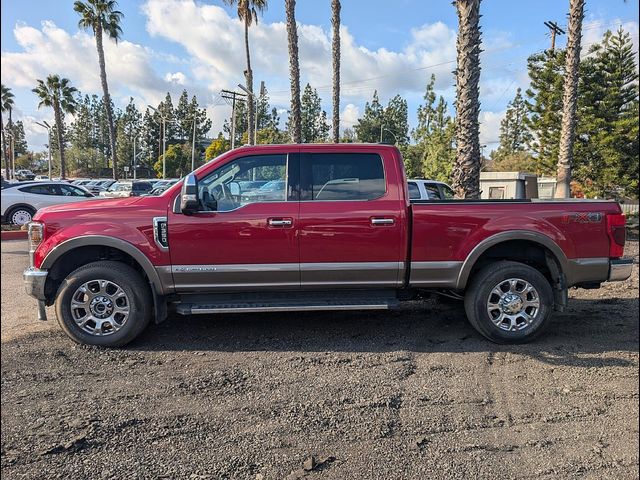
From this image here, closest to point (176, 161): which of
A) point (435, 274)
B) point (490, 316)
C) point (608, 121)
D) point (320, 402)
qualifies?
point (608, 121)

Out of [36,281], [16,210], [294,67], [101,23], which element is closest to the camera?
[36,281]

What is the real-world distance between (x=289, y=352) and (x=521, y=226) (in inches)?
103

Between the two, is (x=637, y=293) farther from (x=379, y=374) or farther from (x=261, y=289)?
(x=261, y=289)

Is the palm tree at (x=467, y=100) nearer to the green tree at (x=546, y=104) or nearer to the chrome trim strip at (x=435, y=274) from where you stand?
the chrome trim strip at (x=435, y=274)

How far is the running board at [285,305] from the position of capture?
15.0 ft

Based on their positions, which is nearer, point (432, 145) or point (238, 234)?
point (238, 234)

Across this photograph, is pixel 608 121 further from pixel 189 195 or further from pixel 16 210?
pixel 16 210

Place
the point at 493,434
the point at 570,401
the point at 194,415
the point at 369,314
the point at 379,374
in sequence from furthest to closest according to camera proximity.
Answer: the point at 369,314 → the point at 379,374 → the point at 570,401 → the point at 194,415 → the point at 493,434

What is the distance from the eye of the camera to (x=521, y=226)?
474cm

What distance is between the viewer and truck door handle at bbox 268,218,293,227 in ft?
15.0

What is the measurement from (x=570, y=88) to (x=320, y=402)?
41.5 ft

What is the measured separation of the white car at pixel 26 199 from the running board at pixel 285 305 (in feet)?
38.4

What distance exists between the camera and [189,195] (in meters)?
4.37

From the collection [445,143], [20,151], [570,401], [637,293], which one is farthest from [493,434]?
[20,151]
